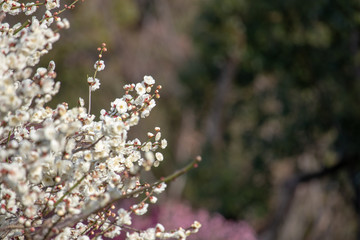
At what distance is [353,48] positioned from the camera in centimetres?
883

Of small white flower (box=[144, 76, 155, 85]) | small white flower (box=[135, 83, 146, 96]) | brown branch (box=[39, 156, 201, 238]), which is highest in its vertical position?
small white flower (box=[144, 76, 155, 85])

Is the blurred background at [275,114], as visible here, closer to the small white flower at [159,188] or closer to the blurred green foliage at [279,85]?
the blurred green foliage at [279,85]

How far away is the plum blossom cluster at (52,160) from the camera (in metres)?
1.77

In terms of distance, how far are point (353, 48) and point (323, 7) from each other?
107cm

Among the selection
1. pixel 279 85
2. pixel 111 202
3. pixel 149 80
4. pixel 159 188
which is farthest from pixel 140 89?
pixel 279 85

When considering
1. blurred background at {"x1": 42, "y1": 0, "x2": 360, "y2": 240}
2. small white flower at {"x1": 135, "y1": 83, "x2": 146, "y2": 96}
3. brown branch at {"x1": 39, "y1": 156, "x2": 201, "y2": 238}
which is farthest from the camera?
blurred background at {"x1": 42, "y1": 0, "x2": 360, "y2": 240}

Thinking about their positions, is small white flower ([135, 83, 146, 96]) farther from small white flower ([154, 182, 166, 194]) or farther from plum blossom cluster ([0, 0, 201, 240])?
small white flower ([154, 182, 166, 194])

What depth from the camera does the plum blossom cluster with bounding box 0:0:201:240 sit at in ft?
5.81

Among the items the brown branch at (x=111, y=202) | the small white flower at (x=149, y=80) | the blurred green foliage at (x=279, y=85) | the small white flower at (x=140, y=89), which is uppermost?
the blurred green foliage at (x=279, y=85)

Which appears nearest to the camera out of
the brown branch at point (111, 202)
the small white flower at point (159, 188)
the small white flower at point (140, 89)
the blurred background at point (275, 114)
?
the brown branch at point (111, 202)

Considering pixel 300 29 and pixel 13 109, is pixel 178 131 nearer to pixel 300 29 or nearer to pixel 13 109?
pixel 300 29

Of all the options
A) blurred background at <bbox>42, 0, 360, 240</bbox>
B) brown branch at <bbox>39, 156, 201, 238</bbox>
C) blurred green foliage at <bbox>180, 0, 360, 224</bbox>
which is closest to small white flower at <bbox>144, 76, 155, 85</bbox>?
brown branch at <bbox>39, 156, 201, 238</bbox>

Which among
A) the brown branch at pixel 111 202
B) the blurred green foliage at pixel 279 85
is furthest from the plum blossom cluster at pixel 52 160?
the blurred green foliage at pixel 279 85

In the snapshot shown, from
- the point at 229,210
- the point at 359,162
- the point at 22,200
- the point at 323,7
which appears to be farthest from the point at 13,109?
the point at 229,210
